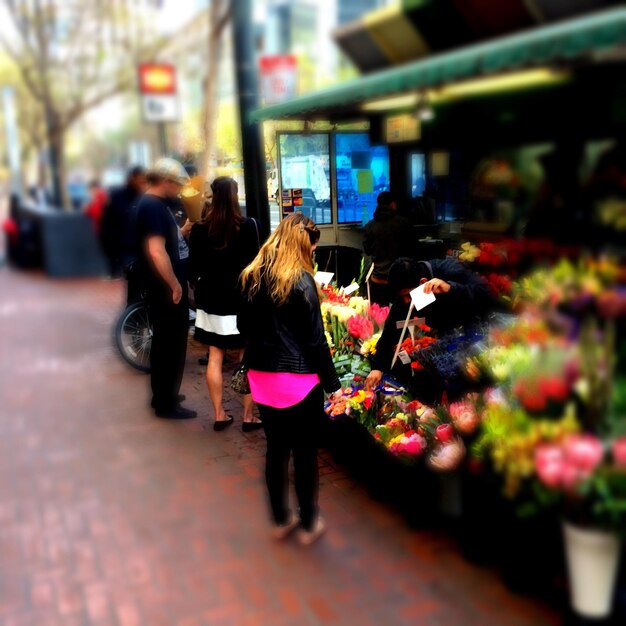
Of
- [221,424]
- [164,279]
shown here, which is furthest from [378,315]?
[164,279]

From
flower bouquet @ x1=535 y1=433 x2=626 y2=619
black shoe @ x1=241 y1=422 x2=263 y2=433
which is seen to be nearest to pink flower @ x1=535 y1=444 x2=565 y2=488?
flower bouquet @ x1=535 y1=433 x2=626 y2=619

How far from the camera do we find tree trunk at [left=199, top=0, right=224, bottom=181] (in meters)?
9.96

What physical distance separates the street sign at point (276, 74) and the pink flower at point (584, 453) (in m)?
4.84

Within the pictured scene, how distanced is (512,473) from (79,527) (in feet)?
8.41

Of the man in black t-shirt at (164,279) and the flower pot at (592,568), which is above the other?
the man in black t-shirt at (164,279)

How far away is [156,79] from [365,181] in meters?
4.99

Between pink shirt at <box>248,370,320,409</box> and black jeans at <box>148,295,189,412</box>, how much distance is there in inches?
82.1

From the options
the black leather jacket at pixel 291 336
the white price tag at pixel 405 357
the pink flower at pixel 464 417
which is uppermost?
the black leather jacket at pixel 291 336

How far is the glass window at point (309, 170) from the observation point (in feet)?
23.1

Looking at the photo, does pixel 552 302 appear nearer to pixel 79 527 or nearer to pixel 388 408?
pixel 388 408

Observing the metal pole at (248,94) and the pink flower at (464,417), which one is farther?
the metal pole at (248,94)

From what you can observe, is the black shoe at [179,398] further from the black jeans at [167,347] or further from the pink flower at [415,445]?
the pink flower at [415,445]

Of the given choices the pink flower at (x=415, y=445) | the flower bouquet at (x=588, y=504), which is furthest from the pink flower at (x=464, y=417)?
the flower bouquet at (x=588, y=504)

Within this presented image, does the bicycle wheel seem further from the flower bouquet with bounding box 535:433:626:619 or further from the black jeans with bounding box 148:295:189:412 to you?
the flower bouquet with bounding box 535:433:626:619
